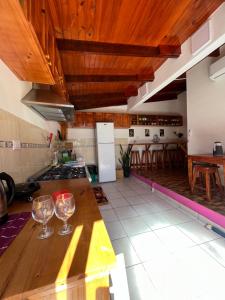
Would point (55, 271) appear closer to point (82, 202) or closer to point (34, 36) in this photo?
point (82, 202)

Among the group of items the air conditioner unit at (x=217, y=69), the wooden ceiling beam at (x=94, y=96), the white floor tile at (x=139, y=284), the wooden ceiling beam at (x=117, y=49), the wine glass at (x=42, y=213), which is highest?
the air conditioner unit at (x=217, y=69)

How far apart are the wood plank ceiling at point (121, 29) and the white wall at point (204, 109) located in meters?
1.57

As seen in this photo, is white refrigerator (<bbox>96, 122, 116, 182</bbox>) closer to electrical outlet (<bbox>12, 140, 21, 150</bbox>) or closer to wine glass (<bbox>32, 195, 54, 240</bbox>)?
electrical outlet (<bbox>12, 140, 21, 150</bbox>)

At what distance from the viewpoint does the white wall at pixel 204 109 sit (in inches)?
121

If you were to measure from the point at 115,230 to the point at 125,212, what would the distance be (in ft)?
1.82

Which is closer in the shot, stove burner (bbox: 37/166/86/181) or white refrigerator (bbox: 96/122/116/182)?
stove burner (bbox: 37/166/86/181)

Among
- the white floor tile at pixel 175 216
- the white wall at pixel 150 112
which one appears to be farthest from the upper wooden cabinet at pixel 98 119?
the white floor tile at pixel 175 216

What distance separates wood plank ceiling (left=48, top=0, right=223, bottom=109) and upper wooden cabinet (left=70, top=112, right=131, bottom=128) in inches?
103

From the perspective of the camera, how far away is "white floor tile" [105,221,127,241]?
6.13ft

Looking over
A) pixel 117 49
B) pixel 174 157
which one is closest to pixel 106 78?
pixel 117 49

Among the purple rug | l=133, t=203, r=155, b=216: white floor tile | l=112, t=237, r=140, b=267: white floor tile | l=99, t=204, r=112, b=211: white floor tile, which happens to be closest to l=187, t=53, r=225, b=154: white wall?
l=133, t=203, r=155, b=216: white floor tile

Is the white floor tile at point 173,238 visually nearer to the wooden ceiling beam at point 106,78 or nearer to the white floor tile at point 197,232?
the white floor tile at point 197,232

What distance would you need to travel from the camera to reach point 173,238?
5.84ft

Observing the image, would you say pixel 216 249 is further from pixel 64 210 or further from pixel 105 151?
pixel 105 151
